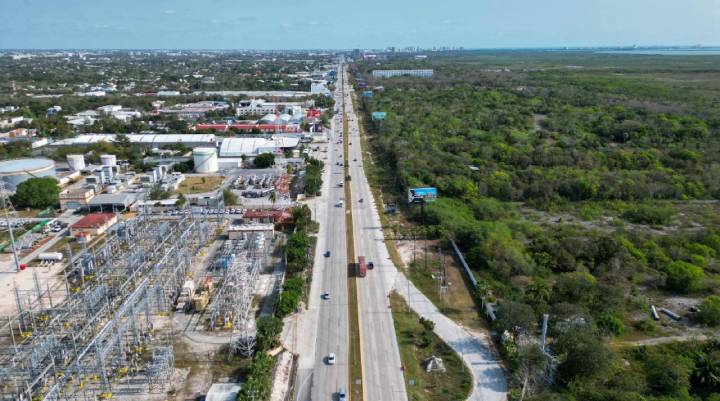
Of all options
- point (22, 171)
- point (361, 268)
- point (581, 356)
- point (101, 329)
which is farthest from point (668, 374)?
point (22, 171)

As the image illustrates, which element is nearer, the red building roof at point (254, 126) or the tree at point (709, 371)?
the tree at point (709, 371)

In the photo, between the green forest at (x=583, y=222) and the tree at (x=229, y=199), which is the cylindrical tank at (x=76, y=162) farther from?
the green forest at (x=583, y=222)

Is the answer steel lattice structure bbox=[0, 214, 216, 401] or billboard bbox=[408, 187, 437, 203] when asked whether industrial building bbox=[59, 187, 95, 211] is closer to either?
steel lattice structure bbox=[0, 214, 216, 401]

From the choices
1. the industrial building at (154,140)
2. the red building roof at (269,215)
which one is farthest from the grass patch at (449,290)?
the industrial building at (154,140)

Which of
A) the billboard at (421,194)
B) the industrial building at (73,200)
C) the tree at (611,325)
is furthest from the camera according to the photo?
the industrial building at (73,200)

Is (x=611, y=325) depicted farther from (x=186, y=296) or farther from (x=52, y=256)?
(x=52, y=256)

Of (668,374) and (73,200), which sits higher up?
(73,200)
